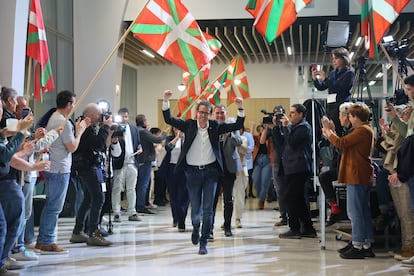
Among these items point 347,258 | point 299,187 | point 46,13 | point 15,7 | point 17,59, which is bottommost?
point 347,258

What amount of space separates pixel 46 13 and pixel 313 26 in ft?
17.2

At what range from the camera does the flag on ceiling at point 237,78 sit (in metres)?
9.93

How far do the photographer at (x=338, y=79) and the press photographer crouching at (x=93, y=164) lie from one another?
2349mm

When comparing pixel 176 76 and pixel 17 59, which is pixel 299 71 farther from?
pixel 17 59

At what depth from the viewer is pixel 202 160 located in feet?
18.6

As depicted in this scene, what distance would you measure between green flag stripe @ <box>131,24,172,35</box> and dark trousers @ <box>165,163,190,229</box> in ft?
6.60

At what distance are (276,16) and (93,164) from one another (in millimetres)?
2514

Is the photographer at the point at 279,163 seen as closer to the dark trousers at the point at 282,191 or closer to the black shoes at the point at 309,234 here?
the dark trousers at the point at 282,191

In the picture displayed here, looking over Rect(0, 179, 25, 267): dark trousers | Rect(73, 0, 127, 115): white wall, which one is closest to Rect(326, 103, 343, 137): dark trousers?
Rect(0, 179, 25, 267): dark trousers

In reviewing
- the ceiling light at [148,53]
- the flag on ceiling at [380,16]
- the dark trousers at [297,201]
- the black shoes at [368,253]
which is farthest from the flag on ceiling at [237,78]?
→ the black shoes at [368,253]

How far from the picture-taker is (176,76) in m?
16.4

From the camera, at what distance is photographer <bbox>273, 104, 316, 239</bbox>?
6707 millimetres

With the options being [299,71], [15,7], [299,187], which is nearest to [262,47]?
[299,71]

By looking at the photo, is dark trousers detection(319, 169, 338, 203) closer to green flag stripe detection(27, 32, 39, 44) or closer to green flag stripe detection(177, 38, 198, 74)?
green flag stripe detection(177, 38, 198, 74)
